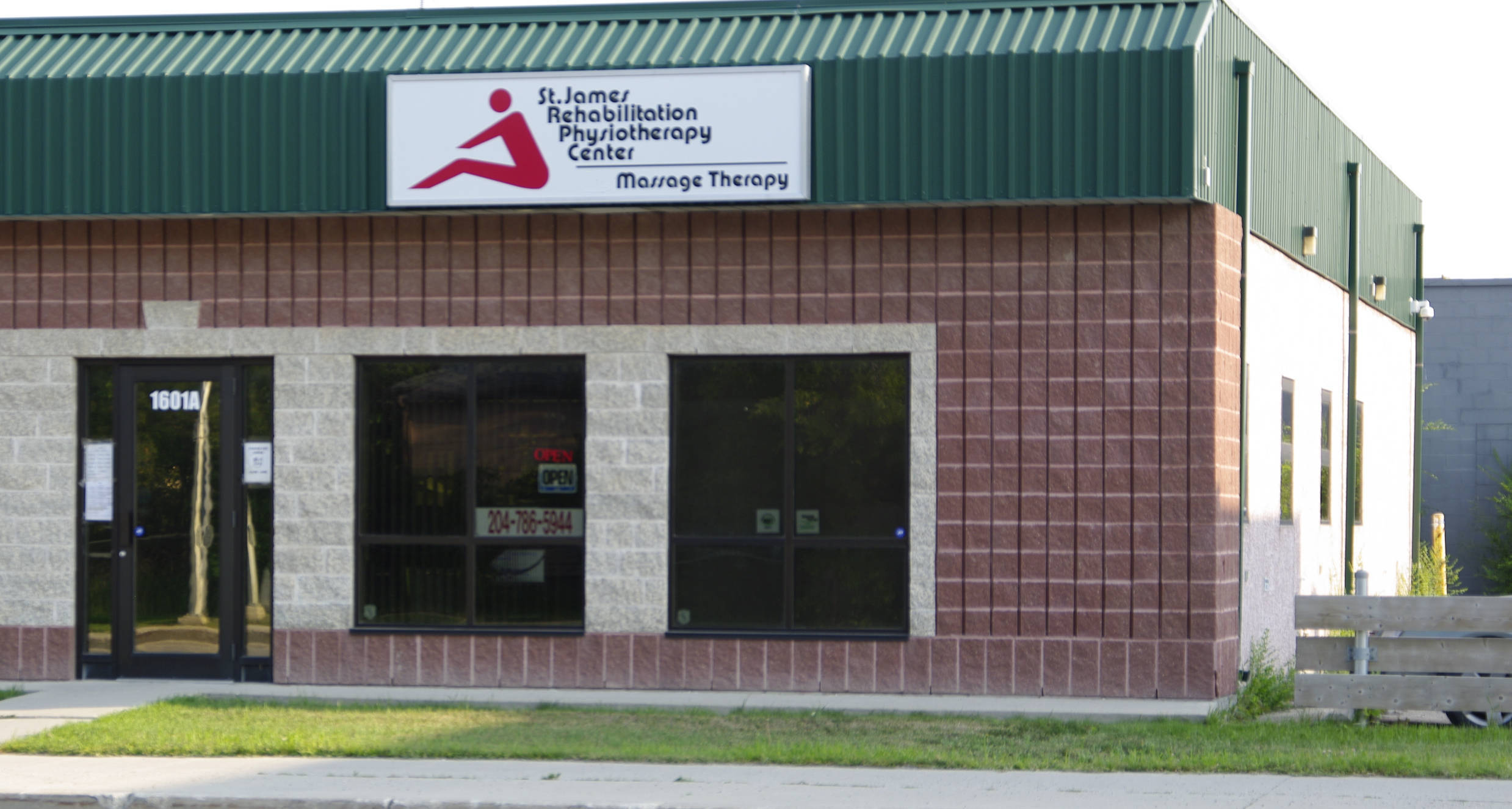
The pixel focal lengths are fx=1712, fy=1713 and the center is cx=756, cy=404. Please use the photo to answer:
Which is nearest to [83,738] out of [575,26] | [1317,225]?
[575,26]

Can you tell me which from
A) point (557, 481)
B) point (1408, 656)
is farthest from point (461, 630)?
point (1408, 656)

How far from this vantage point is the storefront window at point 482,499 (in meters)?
13.9

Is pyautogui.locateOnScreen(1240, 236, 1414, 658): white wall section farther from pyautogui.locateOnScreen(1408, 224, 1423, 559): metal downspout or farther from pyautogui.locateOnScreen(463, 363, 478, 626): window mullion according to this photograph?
pyautogui.locateOnScreen(463, 363, 478, 626): window mullion

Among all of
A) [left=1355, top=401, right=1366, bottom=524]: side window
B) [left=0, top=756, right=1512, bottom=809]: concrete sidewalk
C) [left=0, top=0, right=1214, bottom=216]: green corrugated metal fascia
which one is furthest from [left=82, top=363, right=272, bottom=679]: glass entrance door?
[left=1355, top=401, right=1366, bottom=524]: side window

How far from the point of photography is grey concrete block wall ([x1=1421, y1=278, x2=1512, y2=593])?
25.8 m

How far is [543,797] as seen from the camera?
9336mm

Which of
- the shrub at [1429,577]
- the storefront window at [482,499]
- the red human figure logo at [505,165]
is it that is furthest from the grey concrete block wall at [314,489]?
the shrub at [1429,577]

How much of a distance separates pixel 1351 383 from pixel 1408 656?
7575 mm

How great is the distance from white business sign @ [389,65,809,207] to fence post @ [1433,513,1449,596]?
12.9m

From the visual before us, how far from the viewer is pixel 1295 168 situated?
656 inches

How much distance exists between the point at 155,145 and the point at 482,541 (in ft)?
13.8

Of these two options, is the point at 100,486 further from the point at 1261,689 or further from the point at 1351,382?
the point at 1351,382

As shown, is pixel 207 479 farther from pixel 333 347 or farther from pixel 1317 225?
pixel 1317 225

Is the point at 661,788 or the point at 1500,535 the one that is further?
the point at 1500,535
